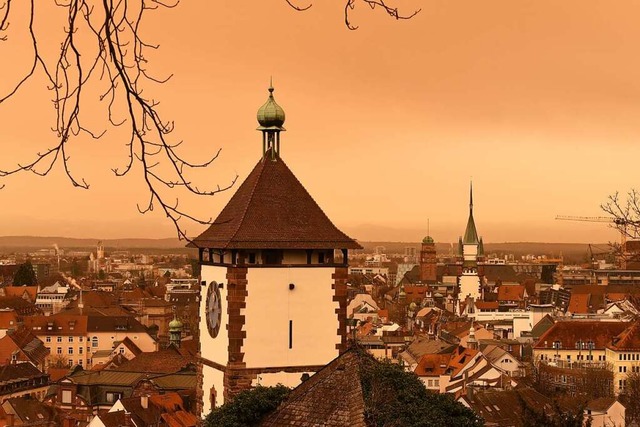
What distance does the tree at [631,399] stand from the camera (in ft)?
149

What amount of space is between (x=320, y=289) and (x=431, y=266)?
144744 mm

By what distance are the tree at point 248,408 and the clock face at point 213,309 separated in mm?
2973

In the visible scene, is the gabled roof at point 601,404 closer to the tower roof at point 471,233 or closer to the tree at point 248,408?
the tree at point 248,408

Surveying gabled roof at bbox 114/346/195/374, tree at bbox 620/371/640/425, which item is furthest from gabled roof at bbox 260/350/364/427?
gabled roof at bbox 114/346/195/374

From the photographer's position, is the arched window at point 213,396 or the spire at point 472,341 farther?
the spire at point 472,341

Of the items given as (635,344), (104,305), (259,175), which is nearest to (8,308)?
(104,305)

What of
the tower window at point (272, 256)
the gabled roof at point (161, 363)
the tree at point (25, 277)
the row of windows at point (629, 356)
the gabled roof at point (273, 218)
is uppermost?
the gabled roof at point (273, 218)

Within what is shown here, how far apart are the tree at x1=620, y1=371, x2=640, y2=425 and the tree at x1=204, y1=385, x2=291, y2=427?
1216 inches

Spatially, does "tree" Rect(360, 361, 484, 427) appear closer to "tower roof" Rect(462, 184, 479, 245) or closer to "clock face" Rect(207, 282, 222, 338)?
"clock face" Rect(207, 282, 222, 338)

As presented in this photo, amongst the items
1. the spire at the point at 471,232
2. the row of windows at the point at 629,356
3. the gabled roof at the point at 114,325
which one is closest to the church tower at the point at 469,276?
the spire at the point at 471,232

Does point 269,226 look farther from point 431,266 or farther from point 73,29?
point 431,266

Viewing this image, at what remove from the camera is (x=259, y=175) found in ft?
63.3

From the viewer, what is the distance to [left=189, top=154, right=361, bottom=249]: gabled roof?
18234 millimetres

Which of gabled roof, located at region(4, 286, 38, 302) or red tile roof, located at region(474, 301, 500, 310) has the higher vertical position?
gabled roof, located at region(4, 286, 38, 302)
